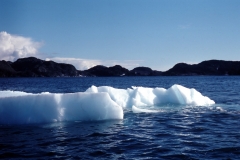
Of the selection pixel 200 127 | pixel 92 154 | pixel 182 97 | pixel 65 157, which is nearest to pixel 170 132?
pixel 200 127

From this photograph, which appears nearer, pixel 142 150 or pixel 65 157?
pixel 65 157

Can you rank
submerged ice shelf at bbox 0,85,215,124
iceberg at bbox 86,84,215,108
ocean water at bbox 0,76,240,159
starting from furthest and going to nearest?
iceberg at bbox 86,84,215,108 → submerged ice shelf at bbox 0,85,215,124 → ocean water at bbox 0,76,240,159

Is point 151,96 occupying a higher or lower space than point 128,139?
higher

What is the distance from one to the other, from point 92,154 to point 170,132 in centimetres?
466

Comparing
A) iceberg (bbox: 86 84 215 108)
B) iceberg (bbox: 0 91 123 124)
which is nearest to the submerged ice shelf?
iceberg (bbox: 0 91 123 124)

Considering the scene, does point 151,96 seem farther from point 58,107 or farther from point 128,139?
point 128,139

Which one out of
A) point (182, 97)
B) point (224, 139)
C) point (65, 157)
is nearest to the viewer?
point (65, 157)

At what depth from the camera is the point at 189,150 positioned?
941cm

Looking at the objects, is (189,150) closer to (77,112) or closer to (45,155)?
(45,155)

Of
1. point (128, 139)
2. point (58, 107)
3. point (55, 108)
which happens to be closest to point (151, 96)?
point (58, 107)

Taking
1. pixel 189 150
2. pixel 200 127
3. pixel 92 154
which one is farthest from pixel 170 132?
pixel 92 154

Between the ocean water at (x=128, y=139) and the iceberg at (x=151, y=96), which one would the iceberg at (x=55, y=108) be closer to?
the ocean water at (x=128, y=139)

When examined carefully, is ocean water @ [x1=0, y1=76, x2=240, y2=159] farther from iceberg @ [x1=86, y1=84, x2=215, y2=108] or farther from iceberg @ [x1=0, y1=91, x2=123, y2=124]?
iceberg @ [x1=86, y1=84, x2=215, y2=108]

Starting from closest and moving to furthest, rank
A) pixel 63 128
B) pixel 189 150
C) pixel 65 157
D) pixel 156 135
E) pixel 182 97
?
pixel 65 157, pixel 189 150, pixel 156 135, pixel 63 128, pixel 182 97
